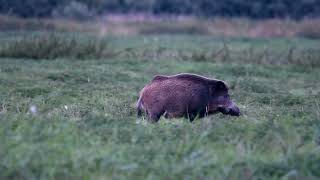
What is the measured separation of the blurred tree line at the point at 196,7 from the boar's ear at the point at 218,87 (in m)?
25.5

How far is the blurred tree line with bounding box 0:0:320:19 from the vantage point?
33719 mm

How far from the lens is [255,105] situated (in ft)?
31.8

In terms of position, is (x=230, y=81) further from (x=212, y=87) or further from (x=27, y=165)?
(x=27, y=165)

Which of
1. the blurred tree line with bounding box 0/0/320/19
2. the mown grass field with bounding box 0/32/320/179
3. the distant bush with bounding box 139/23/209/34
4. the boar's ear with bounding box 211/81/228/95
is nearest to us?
the mown grass field with bounding box 0/32/320/179

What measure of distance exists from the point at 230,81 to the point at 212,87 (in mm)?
4280

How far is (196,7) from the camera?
38.7 meters

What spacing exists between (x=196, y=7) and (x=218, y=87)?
31197 mm

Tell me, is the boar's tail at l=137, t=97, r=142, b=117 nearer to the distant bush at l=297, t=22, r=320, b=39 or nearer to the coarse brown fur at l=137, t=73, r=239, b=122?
the coarse brown fur at l=137, t=73, r=239, b=122

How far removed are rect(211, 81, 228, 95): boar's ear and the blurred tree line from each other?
83.8 feet

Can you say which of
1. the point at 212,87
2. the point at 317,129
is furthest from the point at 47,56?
the point at 317,129

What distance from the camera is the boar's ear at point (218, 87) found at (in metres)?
7.96

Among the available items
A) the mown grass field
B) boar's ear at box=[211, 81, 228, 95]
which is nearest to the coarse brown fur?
boar's ear at box=[211, 81, 228, 95]

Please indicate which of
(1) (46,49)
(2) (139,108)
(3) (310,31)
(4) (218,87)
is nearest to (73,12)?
(3) (310,31)

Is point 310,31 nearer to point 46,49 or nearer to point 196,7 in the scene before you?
point 196,7
